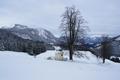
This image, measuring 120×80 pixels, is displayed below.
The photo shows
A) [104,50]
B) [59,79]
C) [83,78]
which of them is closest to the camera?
[59,79]

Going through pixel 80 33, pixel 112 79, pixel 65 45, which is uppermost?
pixel 80 33

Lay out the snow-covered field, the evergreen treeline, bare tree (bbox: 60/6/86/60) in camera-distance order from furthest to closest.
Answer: the evergreen treeline < bare tree (bbox: 60/6/86/60) < the snow-covered field

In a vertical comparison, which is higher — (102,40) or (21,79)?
(102,40)

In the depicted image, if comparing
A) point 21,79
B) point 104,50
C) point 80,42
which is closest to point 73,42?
point 80,42

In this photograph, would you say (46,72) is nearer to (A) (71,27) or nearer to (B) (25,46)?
(A) (71,27)

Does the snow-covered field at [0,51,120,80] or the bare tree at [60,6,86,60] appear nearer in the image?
the snow-covered field at [0,51,120,80]

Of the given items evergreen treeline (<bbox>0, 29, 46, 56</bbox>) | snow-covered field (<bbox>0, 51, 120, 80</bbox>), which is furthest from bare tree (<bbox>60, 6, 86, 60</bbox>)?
evergreen treeline (<bbox>0, 29, 46, 56</bbox>)

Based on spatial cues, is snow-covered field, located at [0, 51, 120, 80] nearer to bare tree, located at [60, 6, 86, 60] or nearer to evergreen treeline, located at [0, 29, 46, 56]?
bare tree, located at [60, 6, 86, 60]

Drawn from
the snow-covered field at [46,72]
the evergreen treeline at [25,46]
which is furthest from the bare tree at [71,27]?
the evergreen treeline at [25,46]

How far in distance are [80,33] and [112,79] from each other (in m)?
12.8

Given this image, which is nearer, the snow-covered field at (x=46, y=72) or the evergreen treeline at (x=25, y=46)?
the snow-covered field at (x=46, y=72)

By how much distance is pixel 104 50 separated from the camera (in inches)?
1468

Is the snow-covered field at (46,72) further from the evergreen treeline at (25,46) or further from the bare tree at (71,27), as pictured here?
the evergreen treeline at (25,46)

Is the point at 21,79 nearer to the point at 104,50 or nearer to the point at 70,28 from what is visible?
the point at 70,28
